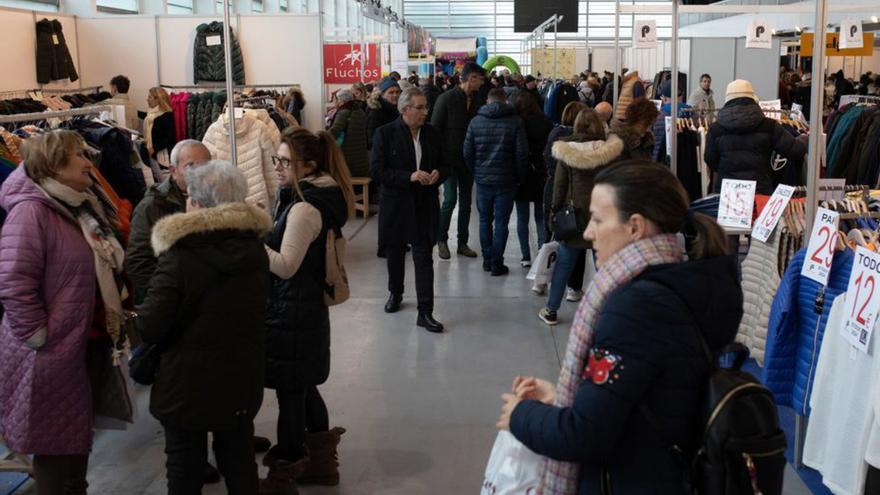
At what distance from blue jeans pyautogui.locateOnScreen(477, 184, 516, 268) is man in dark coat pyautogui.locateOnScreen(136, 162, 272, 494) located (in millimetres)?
4300

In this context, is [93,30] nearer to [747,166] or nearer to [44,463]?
[747,166]

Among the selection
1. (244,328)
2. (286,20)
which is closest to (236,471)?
(244,328)

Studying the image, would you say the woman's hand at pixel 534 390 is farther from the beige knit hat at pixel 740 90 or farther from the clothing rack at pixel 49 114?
the beige knit hat at pixel 740 90

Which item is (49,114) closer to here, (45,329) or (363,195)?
(45,329)

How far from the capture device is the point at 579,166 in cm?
556

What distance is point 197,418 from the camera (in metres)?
2.85

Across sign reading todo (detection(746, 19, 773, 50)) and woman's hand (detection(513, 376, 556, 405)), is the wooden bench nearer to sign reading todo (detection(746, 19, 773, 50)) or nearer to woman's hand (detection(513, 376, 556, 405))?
sign reading todo (detection(746, 19, 773, 50))

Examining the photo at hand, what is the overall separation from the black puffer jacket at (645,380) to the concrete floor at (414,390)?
6.39 ft

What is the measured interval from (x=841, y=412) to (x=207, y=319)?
6.66 feet

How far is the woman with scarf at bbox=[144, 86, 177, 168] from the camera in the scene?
7504mm

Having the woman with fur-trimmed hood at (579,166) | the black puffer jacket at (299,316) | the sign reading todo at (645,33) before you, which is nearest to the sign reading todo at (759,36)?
the sign reading todo at (645,33)

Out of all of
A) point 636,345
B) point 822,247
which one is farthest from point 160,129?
point 636,345

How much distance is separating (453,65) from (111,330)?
857 inches

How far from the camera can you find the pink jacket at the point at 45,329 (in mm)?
2973
